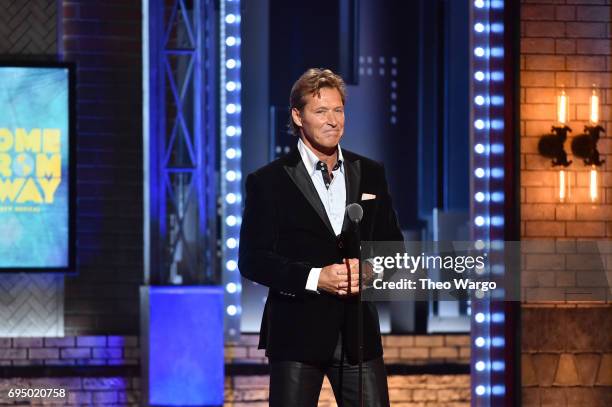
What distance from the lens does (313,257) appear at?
8.75 ft

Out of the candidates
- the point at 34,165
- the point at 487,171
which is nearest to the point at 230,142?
the point at 34,165

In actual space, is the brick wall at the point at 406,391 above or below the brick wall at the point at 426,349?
below

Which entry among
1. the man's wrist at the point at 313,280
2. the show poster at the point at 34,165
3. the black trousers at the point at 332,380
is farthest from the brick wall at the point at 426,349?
the man's wrist at the point at 313,280

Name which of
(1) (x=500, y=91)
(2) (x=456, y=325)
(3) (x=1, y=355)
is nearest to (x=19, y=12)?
(3) (x=1, y=355)

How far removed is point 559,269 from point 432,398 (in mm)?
1543

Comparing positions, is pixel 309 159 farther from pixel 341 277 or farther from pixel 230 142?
pixel 230 142

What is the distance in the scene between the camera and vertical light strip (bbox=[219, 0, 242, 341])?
499cm

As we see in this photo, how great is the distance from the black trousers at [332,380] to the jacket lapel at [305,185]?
1.18ft

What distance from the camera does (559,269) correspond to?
422 centimetres

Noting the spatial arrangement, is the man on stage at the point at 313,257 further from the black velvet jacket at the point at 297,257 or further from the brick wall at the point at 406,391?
the brick wall at the point at 406,391

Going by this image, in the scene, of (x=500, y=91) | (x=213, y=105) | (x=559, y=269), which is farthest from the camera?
(x=213, y=105)

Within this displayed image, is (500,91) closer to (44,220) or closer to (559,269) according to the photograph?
(559,269)

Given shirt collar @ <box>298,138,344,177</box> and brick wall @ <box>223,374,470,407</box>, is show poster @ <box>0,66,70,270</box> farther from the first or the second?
shirt collar @ <box>298,138,344,177</box>

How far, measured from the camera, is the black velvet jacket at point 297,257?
2621 mm
